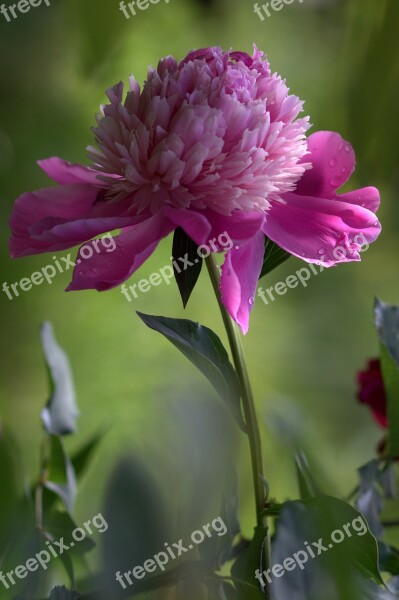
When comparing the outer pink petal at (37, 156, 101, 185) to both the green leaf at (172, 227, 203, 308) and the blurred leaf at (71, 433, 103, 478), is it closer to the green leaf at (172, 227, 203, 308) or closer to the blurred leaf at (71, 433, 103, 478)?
the green leaf at (172, 227, 203, 308)

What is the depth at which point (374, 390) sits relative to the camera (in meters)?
0.34

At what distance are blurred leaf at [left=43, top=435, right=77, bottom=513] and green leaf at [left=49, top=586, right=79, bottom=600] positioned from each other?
0.11 metres

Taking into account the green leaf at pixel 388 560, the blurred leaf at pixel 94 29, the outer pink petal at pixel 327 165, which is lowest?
the green leaf at pixel 388 560

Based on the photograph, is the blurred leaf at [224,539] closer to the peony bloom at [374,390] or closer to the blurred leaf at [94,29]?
the peony bloom at [374,390]

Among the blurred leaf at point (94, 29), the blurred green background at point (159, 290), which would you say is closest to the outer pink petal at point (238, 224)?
the blurred leaf at point (94, 29)

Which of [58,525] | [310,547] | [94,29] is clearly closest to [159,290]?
[94,29]

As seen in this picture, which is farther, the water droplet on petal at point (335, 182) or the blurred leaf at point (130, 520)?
the water droplet on petal at point (335, 182)

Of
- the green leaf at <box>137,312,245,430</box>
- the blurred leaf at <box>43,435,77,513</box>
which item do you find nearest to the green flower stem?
the green leaf at <box>137,312,245,430</box>

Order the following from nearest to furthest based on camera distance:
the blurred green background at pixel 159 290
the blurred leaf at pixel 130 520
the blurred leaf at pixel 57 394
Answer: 1. the blurred leaf at pixel 130 520
2. the blurred leaf at pixel 57 394
3. the blurred green background at pixel 159 290

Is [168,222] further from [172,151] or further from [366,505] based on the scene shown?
[366,505]

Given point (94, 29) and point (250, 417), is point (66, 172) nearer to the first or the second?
point (250, 417)

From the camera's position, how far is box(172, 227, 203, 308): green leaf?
0.20 meters

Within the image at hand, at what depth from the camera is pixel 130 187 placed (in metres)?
0.21

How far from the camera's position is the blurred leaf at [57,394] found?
313 millimetres
